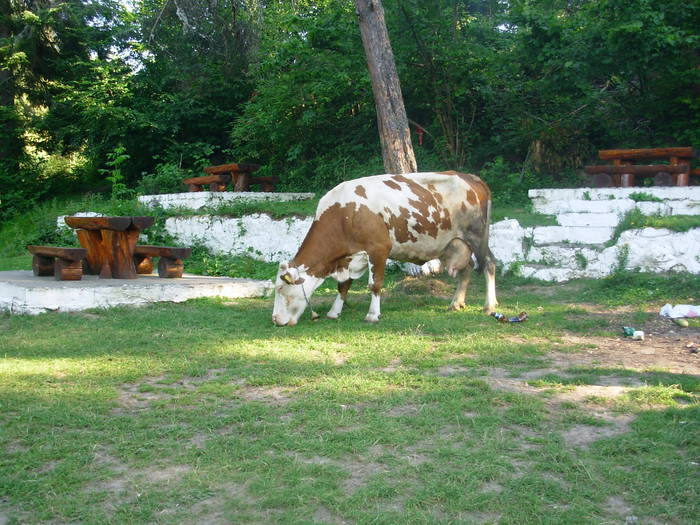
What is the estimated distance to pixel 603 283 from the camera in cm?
909

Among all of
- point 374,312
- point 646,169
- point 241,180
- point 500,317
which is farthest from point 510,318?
point 241,180

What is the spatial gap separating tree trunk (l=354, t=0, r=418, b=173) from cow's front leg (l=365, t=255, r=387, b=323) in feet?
10.5

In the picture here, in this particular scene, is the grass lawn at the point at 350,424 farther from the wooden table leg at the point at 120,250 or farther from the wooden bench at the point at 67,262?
the wooden table leg at the point at 120,250

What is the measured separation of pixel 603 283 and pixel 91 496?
7.64 metres

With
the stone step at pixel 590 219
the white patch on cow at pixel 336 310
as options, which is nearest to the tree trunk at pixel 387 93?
the stone step at pixel 590 219

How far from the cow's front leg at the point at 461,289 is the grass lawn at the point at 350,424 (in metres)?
1.25

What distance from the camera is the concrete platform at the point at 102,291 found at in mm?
8055

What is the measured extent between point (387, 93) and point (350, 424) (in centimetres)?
787

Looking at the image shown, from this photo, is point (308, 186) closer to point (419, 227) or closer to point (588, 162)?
point (588, 162)

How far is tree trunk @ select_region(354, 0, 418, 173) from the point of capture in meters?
10.9

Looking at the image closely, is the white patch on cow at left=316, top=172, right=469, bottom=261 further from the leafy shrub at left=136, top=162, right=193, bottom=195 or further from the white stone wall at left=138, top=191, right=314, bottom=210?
the leafy shrub at left=136, top=162, right=193, bottom=195

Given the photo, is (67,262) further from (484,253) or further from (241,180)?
(241,180)

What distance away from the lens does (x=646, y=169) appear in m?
10.8

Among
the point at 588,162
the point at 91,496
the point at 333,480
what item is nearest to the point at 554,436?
the point at 333,480
